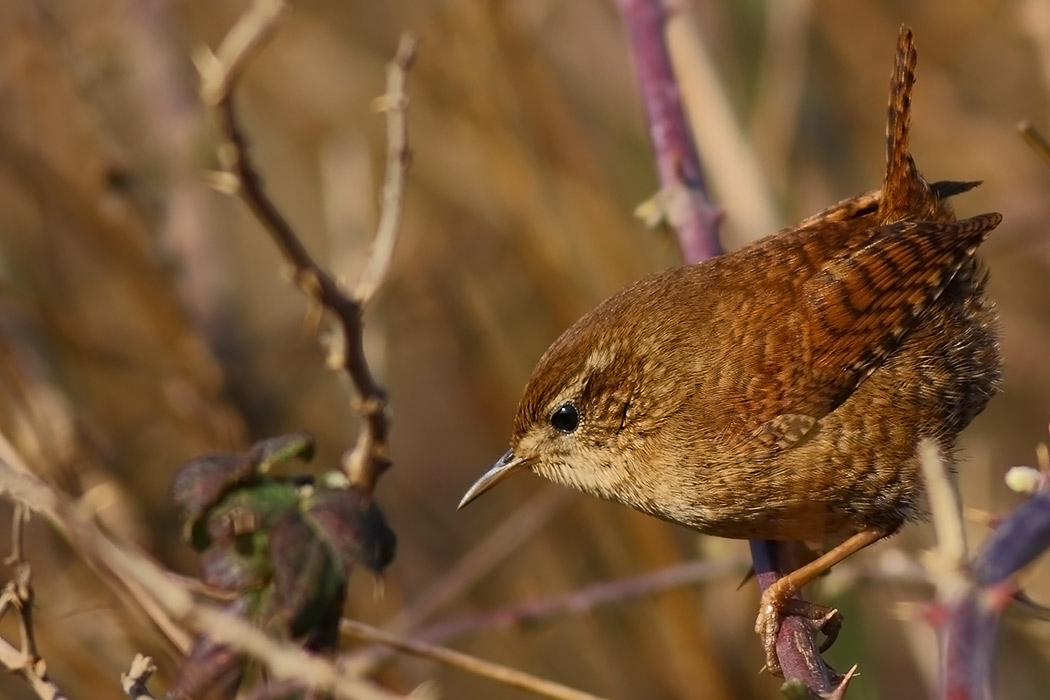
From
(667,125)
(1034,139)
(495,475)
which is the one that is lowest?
(495,475)

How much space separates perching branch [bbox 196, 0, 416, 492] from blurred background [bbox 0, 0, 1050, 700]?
1.28 meters

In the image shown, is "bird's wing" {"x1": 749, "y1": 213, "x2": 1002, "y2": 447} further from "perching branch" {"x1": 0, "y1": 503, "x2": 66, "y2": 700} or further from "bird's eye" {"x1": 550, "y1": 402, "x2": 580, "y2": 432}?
"perching branch" {"x1": 0, "y1": 503, "x2": 66, "y2": 700}

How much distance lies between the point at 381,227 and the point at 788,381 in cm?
85

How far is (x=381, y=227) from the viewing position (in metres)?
2.01

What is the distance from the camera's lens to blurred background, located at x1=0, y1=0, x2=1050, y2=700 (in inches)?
139

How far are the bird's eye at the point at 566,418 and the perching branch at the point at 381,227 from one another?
2.01ft

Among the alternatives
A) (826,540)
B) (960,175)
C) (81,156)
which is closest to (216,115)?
(826,540)

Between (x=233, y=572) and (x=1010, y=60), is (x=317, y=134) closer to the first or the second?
(x=1010, y=60)

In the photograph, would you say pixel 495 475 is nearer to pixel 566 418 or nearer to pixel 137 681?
pixel 566 418


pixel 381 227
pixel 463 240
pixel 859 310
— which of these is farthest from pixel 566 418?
pixel 463 240

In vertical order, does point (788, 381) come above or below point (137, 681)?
above

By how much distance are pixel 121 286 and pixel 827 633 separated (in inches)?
95.6

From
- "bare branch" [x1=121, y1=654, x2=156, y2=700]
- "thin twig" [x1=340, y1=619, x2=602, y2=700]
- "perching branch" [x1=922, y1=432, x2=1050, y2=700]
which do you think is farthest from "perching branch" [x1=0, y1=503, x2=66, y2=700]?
"perching branch" [x1=922, y1=432, x2=1050, y2=700]

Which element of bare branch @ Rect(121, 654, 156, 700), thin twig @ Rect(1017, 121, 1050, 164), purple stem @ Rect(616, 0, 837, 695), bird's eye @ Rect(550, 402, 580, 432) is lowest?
bare branch @ Rect(121, 654, 156, 700)
